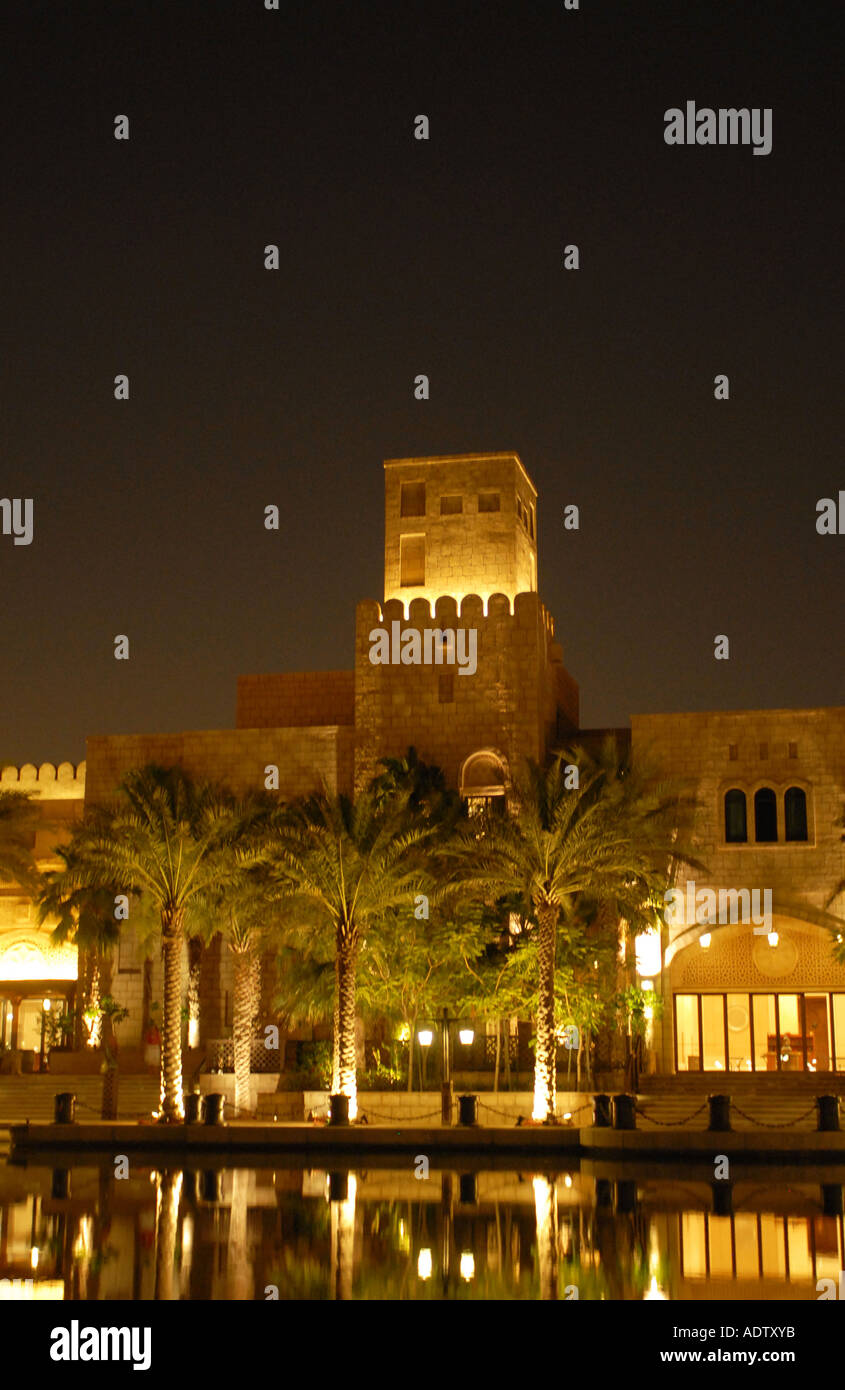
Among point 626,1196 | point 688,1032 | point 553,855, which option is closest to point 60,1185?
point 626,1196

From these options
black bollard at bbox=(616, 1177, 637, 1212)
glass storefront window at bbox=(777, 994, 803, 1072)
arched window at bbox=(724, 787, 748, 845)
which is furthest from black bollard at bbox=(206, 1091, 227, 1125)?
glass storefront window at bbox=(777, 994, 803, 1072)

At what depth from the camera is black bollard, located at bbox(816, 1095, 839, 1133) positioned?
23656 mm

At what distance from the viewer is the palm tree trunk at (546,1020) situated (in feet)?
87.2

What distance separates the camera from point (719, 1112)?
23750mm

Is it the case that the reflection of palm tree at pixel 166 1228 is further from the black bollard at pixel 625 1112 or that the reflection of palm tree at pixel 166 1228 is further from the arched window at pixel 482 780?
the arched window at pixel 482 780

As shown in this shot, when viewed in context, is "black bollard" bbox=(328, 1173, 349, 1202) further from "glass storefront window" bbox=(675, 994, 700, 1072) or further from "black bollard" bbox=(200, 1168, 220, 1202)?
"glass storefront window" bbox=(675, 994, 700, 1072)

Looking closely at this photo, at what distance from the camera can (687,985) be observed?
3550 centimetres

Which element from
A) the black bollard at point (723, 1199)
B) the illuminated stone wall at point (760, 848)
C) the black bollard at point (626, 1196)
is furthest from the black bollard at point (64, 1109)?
the illuminated stone wall at point (760, 848)

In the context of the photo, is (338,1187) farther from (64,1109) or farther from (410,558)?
(410,558)

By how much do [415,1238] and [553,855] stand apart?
13431mm

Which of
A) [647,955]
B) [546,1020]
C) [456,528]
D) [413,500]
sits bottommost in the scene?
[546,1020]

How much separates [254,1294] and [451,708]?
89.5ft

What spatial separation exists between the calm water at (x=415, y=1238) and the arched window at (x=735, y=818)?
15.6m

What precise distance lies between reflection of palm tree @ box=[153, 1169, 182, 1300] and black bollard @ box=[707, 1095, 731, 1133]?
7.72m
